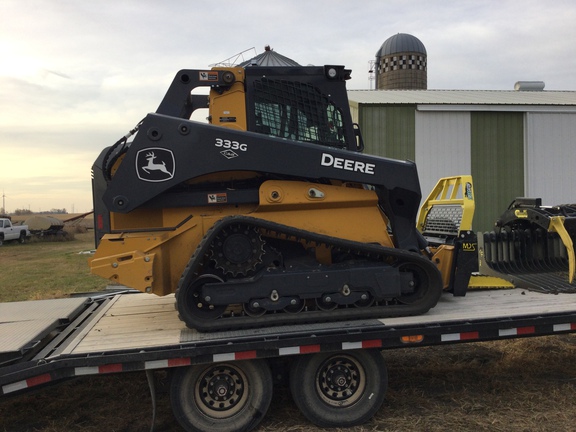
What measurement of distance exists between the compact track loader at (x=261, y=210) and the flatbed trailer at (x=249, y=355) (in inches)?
11.8

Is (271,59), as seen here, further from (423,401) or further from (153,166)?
(423,401)

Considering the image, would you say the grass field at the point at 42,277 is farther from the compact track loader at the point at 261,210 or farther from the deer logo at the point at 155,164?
the deer logo at the point at 155,164

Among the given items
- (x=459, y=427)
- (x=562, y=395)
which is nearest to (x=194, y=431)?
(x=459, y=427)

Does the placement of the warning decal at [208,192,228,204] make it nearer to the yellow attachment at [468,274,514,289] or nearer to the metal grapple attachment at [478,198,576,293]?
the yellow attachment at [468,274,514,289]

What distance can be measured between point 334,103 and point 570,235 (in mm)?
3314

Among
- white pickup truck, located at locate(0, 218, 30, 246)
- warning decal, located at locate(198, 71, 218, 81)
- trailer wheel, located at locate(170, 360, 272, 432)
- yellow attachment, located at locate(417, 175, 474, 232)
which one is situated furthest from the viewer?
white pickup truck, located at locate(0, 218, 30, 246)

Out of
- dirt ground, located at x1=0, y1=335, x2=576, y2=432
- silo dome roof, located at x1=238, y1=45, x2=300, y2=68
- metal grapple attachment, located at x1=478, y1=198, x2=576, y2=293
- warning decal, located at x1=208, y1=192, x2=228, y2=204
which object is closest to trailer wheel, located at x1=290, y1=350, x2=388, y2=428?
dirt ground, located at x1=0, y1=335, x2=576, y2=432

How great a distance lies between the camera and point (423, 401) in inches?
206

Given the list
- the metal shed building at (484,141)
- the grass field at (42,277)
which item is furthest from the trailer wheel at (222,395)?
the metal shed building at (484,141)

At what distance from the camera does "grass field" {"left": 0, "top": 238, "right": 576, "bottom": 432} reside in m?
4.75

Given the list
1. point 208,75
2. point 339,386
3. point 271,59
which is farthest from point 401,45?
point 339,386

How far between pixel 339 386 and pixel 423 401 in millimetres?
1101

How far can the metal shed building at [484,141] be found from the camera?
15.6 metres

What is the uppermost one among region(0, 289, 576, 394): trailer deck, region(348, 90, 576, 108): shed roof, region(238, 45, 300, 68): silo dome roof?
region(348, 90, 576, 108): shed roof
